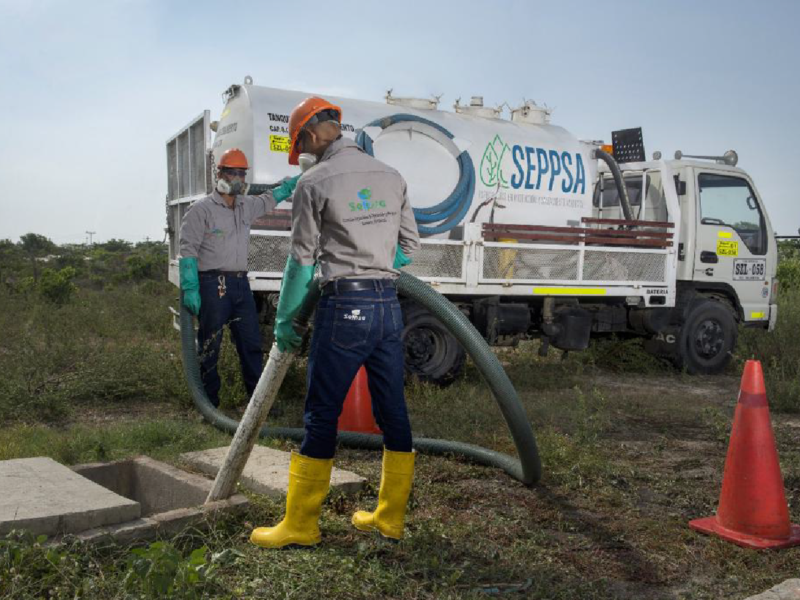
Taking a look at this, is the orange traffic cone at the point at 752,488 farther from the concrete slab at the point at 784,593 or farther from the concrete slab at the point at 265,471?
the concrete slab at the point at 265,471

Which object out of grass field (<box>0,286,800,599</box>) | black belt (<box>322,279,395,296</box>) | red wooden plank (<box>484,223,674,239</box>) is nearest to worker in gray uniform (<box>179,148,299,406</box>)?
grass field (<box>0,286,800,599</box>)

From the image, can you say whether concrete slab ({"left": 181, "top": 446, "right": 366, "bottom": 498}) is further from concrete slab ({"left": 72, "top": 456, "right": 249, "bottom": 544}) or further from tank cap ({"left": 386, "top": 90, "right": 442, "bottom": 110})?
tank cap ({"left": 386, "top": 90, "right": 442, "bottom": 110})

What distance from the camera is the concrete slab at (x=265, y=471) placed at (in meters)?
4.43

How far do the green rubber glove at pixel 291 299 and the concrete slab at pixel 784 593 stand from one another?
211cm

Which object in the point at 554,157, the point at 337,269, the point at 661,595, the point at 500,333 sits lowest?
the point at 661,595

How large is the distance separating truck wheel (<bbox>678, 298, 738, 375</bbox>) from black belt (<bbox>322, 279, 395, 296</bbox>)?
22.8ft

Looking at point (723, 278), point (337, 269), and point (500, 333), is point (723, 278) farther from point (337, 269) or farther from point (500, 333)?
point (337, 269)

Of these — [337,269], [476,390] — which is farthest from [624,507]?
[476,390]

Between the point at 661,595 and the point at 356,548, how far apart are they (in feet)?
4.29

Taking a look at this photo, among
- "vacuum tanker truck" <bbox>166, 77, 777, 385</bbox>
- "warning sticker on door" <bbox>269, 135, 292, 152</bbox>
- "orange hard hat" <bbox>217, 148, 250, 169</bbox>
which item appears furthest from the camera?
"vacuum tanker truck" <bbox>166, 77, 777, 385</bbox>

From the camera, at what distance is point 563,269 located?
877 cm

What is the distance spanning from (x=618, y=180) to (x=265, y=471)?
19.8 feet

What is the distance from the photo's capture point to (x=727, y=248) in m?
9.89

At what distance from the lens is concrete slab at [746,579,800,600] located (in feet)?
10.0
